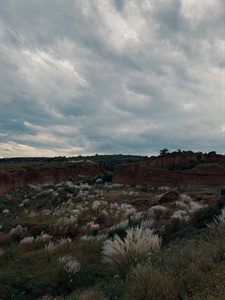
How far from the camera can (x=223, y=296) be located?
4.34 m

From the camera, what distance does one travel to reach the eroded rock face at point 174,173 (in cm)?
3634

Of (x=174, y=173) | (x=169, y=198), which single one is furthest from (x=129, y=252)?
(x=174, y=173)

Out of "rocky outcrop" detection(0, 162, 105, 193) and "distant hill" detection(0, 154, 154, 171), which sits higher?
"distant hill" detection(0, 154, 154, 171)

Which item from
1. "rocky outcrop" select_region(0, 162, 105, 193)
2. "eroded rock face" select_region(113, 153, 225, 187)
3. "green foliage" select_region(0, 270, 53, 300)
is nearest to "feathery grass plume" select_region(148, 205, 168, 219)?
"green foliage" select_region(0, 270, 53, 300)

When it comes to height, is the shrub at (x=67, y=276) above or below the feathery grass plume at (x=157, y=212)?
below

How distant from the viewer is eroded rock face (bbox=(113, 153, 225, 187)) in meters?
36.3

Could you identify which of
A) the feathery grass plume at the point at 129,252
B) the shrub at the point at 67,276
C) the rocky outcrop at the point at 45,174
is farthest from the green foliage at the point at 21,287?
the rocky outcrop at the point at 45,174

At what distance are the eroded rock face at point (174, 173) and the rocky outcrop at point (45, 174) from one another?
14.6 m

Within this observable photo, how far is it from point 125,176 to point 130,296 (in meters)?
39.6

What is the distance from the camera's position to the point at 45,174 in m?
59.0

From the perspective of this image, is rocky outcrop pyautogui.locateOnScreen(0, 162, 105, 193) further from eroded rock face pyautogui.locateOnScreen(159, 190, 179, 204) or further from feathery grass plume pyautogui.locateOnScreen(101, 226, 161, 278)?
feathery grass plume pyautogui.locateOnScreen(101, 226, 161, 278)

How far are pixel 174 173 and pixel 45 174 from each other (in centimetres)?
2672

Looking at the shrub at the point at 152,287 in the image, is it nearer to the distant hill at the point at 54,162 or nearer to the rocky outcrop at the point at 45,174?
the rocky outcrop at the point at 45,174

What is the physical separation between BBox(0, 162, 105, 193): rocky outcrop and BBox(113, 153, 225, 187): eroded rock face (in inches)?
576
